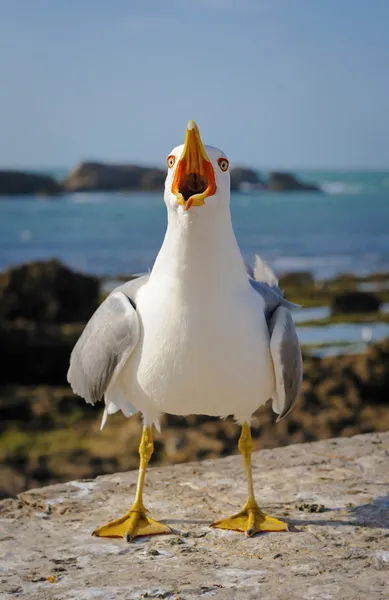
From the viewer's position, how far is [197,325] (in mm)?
3391

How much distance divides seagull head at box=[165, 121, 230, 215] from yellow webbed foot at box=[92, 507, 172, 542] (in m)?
1.42

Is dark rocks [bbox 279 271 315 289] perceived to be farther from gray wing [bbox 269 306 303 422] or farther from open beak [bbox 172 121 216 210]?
open beak [bbox 172 121 216 210]

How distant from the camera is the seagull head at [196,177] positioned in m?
3.24

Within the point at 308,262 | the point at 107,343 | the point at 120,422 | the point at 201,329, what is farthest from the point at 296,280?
the point at 201,329

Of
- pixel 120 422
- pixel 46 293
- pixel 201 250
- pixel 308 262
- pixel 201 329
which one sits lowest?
pixel 120 422

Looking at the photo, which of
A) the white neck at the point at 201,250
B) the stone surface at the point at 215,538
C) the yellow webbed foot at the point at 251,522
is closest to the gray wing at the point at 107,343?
the white neck at the point at 201,250

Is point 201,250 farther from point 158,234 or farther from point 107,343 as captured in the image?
point 158,234

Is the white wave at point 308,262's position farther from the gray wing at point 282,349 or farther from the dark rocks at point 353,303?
Answer: the gray wing at point 282,349

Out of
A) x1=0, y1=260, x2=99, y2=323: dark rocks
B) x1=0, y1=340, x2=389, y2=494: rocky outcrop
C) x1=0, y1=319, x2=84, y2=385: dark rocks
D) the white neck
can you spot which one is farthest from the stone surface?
x1=0, y1=260, x2=99, y2=323: dark rocks

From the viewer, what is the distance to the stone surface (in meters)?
3.24

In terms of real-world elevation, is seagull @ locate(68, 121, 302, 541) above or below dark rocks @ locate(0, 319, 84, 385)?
above

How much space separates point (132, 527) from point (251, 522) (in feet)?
1.68

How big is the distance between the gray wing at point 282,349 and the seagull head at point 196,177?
55 centimetres

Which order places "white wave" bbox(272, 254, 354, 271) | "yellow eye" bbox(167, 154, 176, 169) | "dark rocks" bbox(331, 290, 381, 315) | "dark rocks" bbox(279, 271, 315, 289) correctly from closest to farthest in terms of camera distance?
"yellow eye" bbox(167, 154, 176, 169)
"dark rocks" bbox(331, 290, 381, 315)
"dark rocks" bbox(279, 271, 315, 289)
"white wave" bbox(272, 254, 354, 271)
